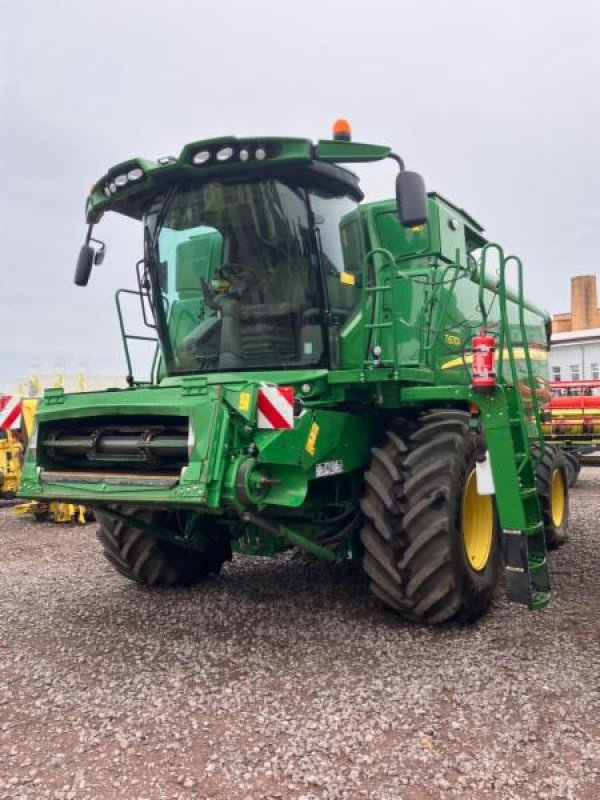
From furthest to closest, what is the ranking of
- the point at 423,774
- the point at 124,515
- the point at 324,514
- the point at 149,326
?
1. the point at 149,326
2. the point at 324,514
3. the point at 124,515
4. the point at 423,774

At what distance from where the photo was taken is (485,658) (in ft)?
12.4

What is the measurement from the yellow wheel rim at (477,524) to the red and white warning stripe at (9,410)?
310 centimetres

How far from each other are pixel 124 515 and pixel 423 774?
95.6 inches

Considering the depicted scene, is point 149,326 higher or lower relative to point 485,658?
higher

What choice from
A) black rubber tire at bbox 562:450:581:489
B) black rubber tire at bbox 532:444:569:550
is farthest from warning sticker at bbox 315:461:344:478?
black rubber tire at bbox 562:450:581:489

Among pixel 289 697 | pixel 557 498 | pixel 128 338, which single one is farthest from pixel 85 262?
pixel 557 498

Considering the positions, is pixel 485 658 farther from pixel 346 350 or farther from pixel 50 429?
pixel 50 429

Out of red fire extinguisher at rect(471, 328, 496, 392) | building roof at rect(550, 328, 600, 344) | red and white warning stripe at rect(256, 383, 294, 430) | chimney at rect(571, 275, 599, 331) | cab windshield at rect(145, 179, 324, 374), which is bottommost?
red and white warning stripe at rect(256, 383, 294, 430)

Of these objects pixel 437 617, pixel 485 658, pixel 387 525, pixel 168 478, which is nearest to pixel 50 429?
pixel 168 478

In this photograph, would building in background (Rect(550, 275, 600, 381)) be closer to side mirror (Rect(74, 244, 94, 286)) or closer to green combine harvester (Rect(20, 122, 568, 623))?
green combine harvester (Rect(20, 122, 568, 623))

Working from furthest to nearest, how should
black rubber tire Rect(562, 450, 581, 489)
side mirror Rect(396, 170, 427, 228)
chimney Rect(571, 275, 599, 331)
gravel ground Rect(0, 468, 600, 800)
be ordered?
1. chimney Rect(571, 275, 599, 331)
2. black rubber tire Rect(562, 450, 581, 489)
3. side mirror Rect(396, 170, 427, 228)
4. gravel ground Rect(0, 468, 600, 800)

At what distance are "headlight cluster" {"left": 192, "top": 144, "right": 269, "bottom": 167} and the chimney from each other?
36.1 metres

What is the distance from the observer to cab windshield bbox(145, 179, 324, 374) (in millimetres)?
4418

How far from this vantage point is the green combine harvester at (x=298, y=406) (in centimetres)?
384
